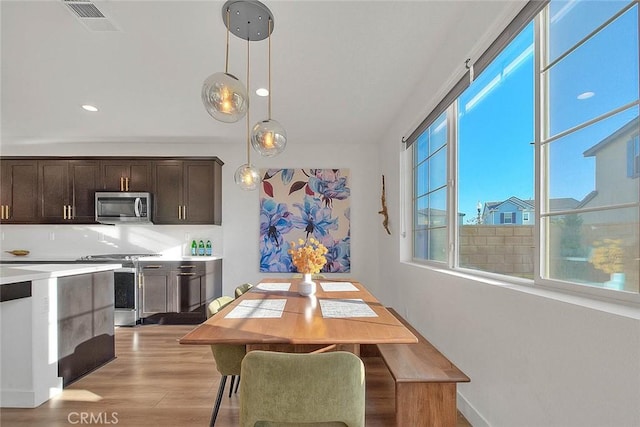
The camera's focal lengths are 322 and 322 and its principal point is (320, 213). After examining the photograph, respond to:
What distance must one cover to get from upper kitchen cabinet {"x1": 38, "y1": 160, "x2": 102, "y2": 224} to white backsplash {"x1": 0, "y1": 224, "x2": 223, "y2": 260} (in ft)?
1.12

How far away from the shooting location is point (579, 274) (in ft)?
4.39

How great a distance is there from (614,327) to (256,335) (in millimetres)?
1296

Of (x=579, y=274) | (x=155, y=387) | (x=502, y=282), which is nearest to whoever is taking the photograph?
(x=579, y=274)

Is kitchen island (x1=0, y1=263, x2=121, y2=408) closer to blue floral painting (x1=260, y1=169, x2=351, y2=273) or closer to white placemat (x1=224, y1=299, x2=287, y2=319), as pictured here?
white placemat (x1=224, y1=299, x2=287, y2=319)

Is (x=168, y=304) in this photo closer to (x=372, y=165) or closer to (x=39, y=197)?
(x=39, y=197)

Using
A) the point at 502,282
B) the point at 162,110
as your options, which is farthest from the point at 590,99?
the point at 162,110

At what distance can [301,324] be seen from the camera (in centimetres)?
161

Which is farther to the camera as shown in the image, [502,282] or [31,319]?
[31,319]

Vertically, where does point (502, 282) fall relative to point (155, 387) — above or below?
above

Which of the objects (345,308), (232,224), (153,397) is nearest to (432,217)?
(345,308)

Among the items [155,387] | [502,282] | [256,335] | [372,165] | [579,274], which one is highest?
[372,165]

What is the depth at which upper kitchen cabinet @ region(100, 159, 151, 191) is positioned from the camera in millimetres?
4762

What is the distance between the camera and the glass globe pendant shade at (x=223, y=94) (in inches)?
66.0

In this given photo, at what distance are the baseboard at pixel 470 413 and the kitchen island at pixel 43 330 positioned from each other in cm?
300
